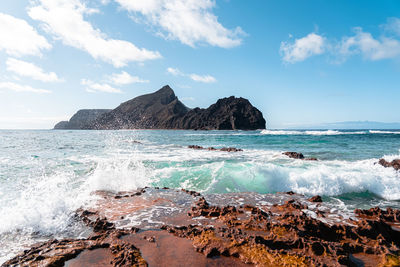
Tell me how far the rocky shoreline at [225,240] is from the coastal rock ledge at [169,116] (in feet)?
342

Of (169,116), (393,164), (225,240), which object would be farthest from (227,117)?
(225,240)

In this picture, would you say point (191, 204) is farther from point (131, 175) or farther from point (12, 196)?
point (12, 196)

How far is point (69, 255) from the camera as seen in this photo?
9.84 ft

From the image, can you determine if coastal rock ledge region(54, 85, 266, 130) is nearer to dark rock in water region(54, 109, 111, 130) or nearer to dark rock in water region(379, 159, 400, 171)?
dark rock in water region(54, 109, 111, 130)

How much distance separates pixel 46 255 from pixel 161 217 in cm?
217

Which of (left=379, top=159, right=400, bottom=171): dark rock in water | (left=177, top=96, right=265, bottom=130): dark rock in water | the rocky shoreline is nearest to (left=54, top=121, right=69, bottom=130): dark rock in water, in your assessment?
(left=177, top=96, right=265, bottom=130): dark rock in water

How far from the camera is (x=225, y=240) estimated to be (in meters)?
3.33

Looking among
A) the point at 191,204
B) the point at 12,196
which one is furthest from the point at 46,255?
the point at 12,196

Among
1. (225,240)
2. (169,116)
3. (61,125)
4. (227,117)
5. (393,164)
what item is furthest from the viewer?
(61,125)

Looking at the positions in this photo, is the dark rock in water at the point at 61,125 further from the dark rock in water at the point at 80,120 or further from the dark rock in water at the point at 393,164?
the dark rock in water at the point at 393,164

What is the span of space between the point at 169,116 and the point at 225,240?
130 meters

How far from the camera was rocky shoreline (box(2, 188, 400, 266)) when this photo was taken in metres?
2.88

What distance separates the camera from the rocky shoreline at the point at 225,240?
288cm

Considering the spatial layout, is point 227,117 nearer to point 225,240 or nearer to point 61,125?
point 225,240
